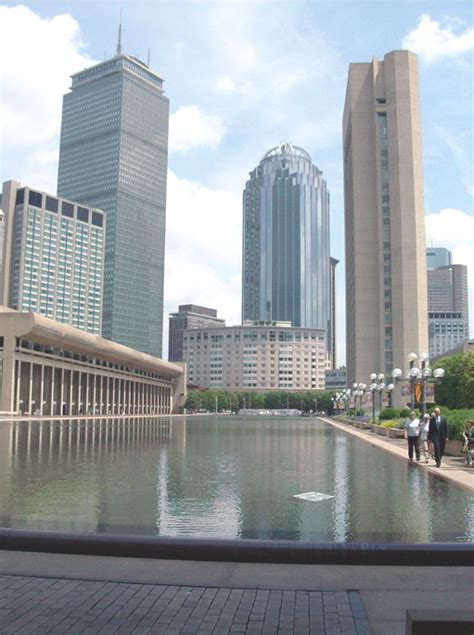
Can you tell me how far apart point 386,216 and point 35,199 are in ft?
346

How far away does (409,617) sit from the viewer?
3.26 metres

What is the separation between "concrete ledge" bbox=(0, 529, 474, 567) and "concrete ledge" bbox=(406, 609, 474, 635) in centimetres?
376

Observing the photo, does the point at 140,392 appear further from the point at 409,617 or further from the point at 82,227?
the point at 409,617

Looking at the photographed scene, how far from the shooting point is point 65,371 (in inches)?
3396

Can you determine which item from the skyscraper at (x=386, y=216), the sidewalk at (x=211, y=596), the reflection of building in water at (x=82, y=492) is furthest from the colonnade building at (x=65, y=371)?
the sidewalk at (x=211, y=596)

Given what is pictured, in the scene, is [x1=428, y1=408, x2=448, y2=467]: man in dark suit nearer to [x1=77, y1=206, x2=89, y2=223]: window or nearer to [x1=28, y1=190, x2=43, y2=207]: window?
[x1=28, y1=190, x2=43, y2=207]: window

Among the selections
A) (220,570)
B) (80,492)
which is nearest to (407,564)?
(220,570)

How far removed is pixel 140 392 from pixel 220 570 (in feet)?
376

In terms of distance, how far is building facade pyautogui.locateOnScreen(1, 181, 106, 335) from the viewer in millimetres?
171125

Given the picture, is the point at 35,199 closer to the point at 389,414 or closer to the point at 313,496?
the point at 389,414

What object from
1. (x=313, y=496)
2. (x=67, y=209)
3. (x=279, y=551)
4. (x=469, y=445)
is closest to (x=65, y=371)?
(x=469, y=445)

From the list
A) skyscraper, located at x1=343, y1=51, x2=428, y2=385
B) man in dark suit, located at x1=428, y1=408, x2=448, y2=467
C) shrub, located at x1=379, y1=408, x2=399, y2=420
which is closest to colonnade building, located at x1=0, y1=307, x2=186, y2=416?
skyscraper, located at x1=343, y1=51, x2=428, y2=385

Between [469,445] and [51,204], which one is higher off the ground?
[51,204]

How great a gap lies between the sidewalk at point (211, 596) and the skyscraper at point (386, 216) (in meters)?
97.3
